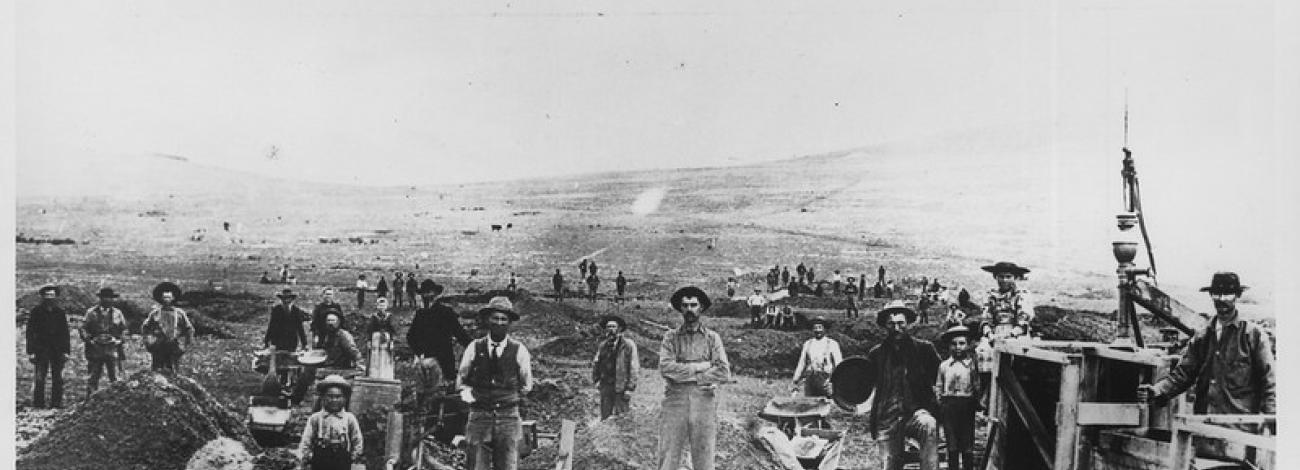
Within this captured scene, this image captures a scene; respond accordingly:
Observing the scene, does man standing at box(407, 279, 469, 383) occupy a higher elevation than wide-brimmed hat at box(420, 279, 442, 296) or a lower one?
lower

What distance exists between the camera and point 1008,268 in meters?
7.74

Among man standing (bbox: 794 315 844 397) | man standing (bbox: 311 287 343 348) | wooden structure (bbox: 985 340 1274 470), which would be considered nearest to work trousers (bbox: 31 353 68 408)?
man standing (bbox: 311 287 343 348)

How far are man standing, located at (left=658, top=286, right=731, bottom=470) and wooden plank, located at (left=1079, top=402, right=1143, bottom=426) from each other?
240cm

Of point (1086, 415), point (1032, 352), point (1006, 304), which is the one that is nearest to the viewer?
point (1086, 415)

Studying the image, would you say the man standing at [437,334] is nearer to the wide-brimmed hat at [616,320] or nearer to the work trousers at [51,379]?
the wide-brimmed hat at [616,320]

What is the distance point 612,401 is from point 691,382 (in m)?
0.56

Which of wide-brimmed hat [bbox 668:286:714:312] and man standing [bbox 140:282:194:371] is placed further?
man standing [bbox 140:282:194:371]

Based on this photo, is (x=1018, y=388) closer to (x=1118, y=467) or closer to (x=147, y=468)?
(x=1118, y=467)

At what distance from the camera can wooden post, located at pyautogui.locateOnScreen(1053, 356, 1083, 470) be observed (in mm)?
6230

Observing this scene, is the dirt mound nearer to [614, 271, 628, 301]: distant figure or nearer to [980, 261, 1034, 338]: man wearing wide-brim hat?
[614, 271, 628, 301]: distant figure

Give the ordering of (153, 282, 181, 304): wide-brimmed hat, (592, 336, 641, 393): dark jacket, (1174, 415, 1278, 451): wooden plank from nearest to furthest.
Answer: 1. (1174, 415, 1278, 451): wooden plank
2. (592, 336, 641, 393): dark jacket
3. (153, 282, 181, 304): wide-brimmed hat

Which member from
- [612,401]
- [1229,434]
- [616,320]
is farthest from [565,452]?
[1229,434]

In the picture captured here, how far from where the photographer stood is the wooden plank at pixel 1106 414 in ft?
20.3

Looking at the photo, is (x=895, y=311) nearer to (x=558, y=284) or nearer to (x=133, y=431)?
(x=558, y=284)
